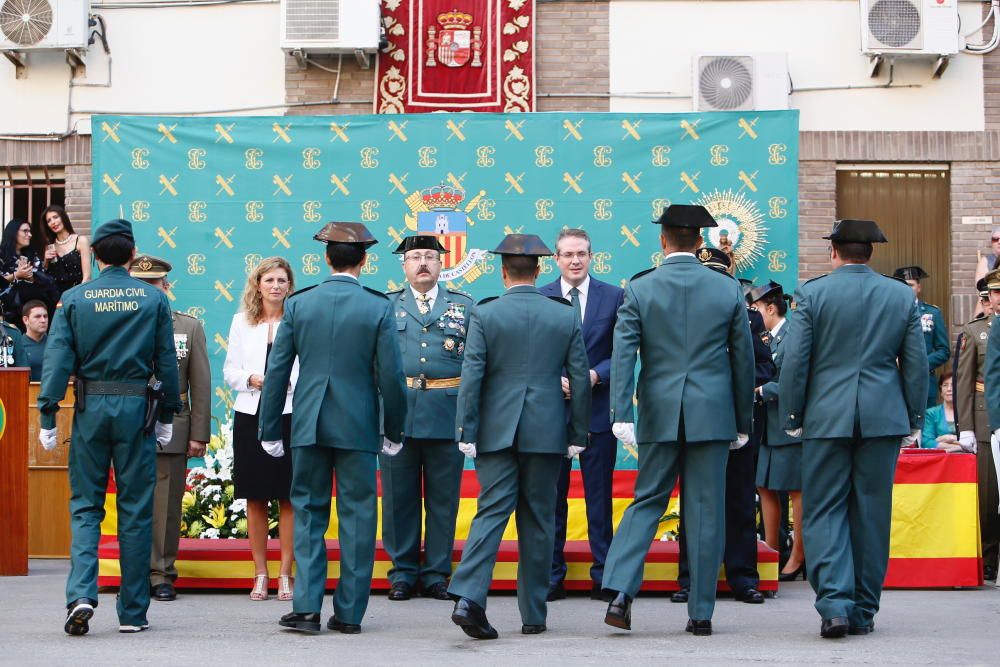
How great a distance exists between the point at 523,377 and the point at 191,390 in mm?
2263

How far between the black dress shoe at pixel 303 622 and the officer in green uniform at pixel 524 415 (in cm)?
80

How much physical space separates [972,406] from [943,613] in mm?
2249

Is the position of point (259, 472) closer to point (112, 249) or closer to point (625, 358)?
point (112, 249)

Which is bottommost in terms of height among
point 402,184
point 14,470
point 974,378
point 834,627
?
point 834,627

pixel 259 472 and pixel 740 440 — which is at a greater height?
pixel 740 440

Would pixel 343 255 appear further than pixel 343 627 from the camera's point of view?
Yes

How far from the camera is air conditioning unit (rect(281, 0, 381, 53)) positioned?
41.7 feet

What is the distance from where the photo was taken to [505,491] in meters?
6.86

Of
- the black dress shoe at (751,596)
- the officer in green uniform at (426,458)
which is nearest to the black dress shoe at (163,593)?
the officer in green uniform at (426,458)

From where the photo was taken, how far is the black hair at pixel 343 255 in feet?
23.1

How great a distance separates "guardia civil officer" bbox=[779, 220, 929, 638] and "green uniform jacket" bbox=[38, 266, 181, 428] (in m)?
3.04

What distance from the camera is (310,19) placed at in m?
12.9

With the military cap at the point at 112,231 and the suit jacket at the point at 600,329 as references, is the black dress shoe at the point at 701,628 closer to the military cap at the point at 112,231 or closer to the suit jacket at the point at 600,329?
the suit jacket at the point at 600,329

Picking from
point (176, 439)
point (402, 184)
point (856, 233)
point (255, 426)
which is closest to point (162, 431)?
point (255, 426)
